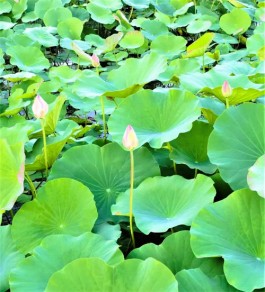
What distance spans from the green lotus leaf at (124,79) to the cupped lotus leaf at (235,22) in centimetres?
129

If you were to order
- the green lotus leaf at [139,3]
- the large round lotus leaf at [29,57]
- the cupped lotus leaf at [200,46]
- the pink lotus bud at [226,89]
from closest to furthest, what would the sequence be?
the pink lotus bud at [226,89] < the cupped lotus leaf at [200,46] < the large round lotus leaf at [29,57] < the green lotus leaf at [139,3]

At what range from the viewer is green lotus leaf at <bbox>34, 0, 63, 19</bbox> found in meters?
2.93

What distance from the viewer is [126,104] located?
1272 mm

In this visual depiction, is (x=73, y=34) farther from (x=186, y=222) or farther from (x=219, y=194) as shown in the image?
(x=186, y=222)

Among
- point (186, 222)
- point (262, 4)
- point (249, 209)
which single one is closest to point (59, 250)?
point (186, 222)

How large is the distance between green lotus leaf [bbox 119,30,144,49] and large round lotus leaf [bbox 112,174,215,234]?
1476 millimetres

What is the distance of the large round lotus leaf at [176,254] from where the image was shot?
0.95m

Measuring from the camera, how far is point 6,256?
3.49 ft

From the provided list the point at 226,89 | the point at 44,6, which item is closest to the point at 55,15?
the point at 44,6

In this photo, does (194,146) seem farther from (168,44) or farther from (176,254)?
(168,44)

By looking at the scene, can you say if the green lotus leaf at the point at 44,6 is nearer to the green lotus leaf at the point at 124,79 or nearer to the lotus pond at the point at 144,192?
the lotus pond at the point at 144,192

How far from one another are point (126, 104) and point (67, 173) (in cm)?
23

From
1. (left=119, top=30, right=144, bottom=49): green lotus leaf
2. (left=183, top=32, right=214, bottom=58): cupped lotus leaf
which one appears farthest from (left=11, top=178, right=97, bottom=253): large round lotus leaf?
(left=119, top=30, right=144, bottom=49): green lotus leaf

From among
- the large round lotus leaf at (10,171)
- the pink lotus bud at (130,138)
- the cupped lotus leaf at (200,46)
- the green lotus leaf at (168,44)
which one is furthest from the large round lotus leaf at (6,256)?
the green lotus leaf at (168,44)
